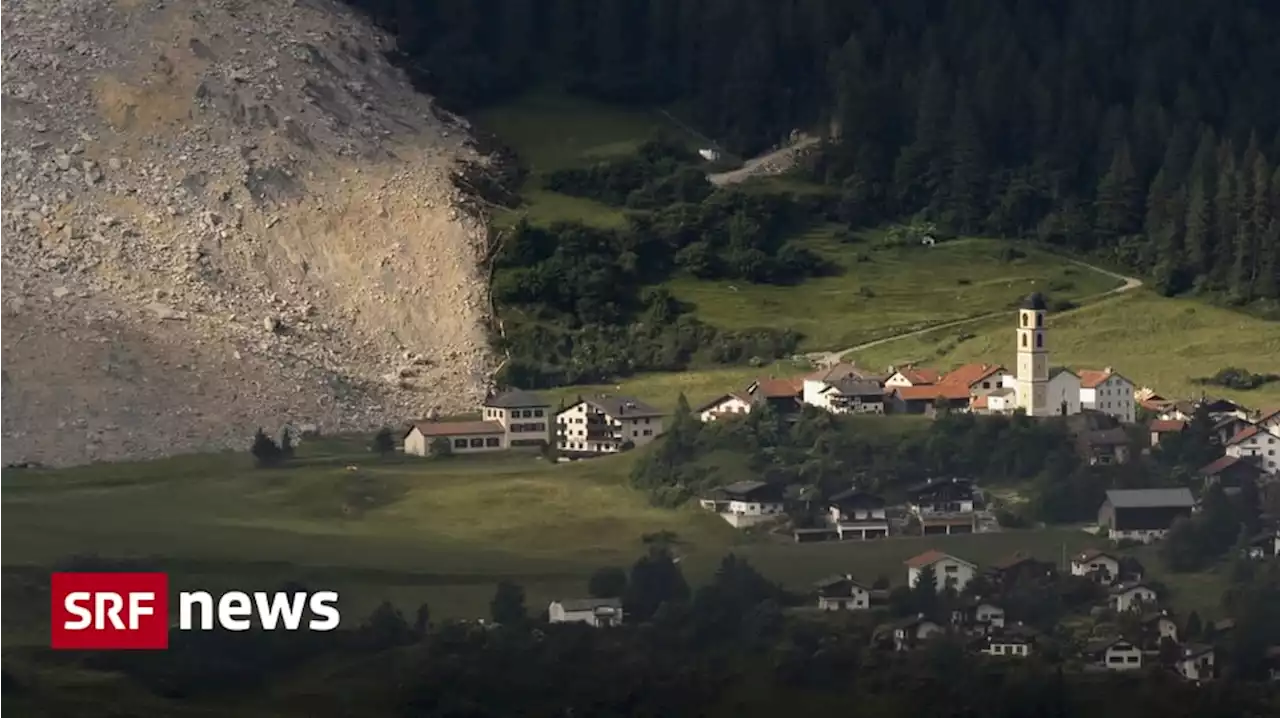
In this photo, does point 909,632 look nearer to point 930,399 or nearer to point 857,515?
point 857,515

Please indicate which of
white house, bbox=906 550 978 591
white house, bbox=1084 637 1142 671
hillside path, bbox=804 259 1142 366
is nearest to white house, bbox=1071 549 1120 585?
white house, bbox=906 550 978 591

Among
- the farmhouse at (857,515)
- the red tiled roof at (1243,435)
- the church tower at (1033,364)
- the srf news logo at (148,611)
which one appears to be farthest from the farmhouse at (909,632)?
the church tower at (1033,364)

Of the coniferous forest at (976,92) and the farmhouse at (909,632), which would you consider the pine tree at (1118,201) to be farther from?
the farmhouse at (909,632)

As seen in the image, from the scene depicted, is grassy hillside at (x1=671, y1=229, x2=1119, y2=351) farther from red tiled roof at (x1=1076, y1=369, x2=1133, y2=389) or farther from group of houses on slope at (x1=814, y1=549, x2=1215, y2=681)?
group of houses on slope at (x1=814, y1=549, x2=1215, y2=681)

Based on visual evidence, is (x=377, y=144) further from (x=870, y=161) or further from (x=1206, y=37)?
(x=1206, y=37)

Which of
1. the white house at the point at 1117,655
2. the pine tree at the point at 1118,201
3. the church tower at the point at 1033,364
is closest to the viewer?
the white house at the point at 1117,655
